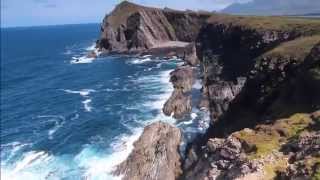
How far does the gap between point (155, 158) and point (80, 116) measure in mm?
43715

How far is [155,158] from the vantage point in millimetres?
60906

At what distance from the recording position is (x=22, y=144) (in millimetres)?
87188

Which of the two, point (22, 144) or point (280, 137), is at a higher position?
point (280, 137)

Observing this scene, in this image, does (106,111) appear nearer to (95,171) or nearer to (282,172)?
(95,171)

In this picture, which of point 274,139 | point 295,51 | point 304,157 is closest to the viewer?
point 304,157

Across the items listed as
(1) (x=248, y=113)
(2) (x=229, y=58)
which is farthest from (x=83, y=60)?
(1) (x=248, y=113)

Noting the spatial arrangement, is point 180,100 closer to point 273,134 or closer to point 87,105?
point 87,105

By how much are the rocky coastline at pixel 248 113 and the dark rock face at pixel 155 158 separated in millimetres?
123

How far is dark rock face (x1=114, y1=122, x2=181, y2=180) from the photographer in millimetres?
59219

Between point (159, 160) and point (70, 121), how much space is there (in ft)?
140

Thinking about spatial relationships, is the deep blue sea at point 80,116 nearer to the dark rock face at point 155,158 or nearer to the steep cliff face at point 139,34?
the dark rock face at point 155,158

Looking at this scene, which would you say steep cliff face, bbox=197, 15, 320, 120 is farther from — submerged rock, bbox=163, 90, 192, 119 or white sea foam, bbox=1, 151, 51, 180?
white sea foam, bbox=1, 151, 51, 180

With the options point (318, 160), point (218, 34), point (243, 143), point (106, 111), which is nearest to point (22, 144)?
point (106, 111)

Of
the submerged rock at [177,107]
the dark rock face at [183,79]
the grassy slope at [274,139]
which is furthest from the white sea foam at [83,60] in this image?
the grassy slope at [274,139]
